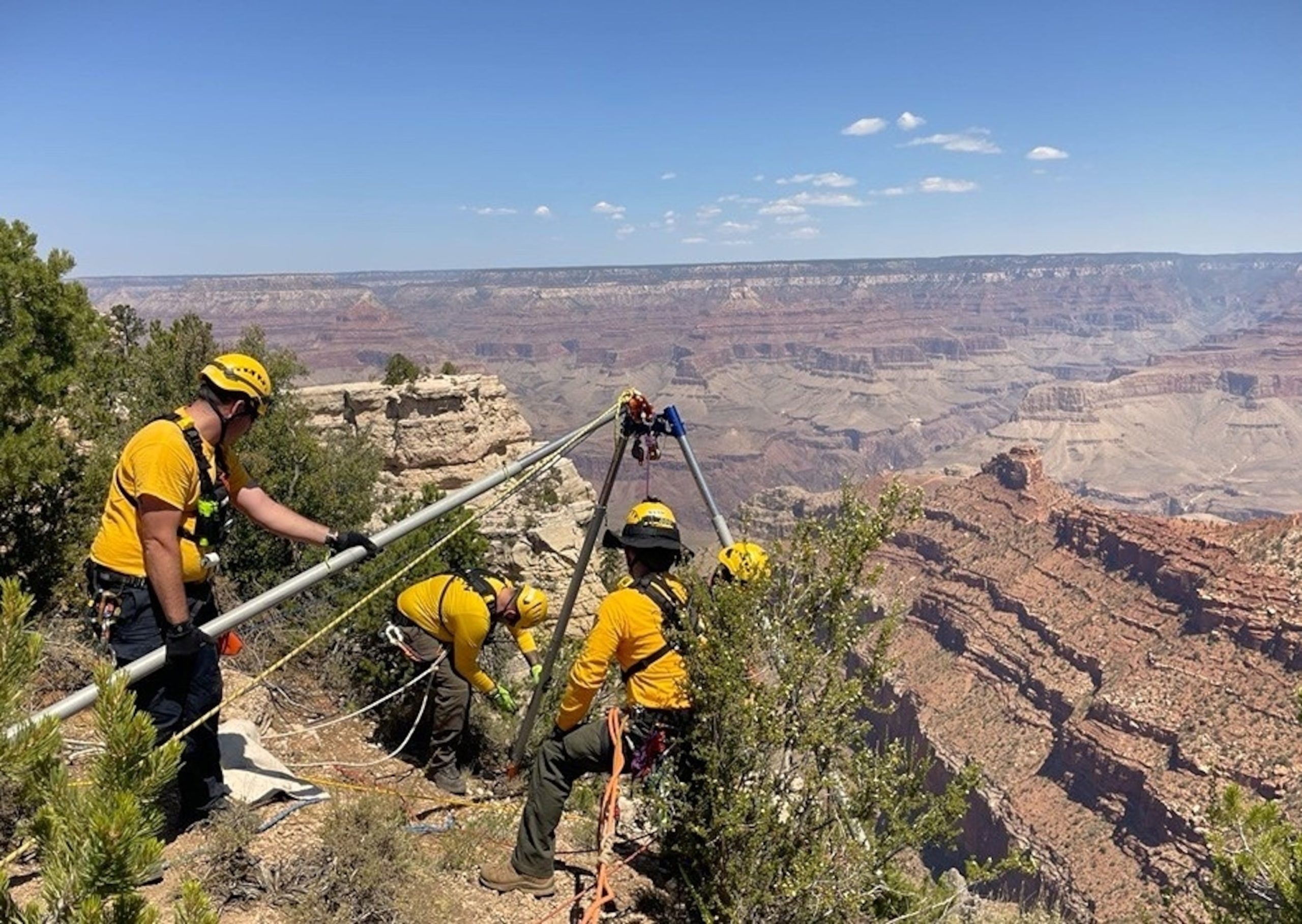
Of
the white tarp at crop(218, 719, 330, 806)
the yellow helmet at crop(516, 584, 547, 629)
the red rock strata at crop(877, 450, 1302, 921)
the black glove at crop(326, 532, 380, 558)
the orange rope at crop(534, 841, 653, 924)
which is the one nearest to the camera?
the orange rope at crop(534, 841, 653, 924)

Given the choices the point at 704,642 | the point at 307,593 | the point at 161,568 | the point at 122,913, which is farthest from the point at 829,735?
the point at 307,593

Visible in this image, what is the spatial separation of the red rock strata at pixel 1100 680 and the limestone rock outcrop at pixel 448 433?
1855cm

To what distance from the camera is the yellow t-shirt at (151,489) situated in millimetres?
3869

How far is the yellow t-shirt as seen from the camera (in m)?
3.87

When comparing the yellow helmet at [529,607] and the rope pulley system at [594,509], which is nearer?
the rope pulley system at [594,509]

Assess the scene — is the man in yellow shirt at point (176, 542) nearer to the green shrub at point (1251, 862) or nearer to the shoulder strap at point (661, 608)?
the shoulder strap at point (661, 608)

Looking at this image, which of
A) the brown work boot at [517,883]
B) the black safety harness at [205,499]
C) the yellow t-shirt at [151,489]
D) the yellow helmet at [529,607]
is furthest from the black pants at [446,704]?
the yellow t-shirt at [151,489]

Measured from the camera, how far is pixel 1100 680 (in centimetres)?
5831

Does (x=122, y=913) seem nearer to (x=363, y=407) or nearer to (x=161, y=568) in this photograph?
(x=161, y=568)

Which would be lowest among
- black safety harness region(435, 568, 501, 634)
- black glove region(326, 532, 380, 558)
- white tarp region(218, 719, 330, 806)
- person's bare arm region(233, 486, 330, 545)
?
white tarp region(218, 719, 330, 806)

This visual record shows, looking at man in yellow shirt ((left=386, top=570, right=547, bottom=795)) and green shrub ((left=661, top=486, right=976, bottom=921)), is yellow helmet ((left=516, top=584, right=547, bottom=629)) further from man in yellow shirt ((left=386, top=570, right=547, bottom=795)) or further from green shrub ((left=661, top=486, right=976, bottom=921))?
green shrub ((left=661, top=486, right=976, bottom=921))

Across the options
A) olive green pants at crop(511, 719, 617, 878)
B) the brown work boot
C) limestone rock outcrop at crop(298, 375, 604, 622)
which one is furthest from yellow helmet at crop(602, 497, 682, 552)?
limestone rock outcrop at crop(298, 375, 604, 622)

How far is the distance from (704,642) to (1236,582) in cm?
6608

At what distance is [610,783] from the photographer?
449 cm
